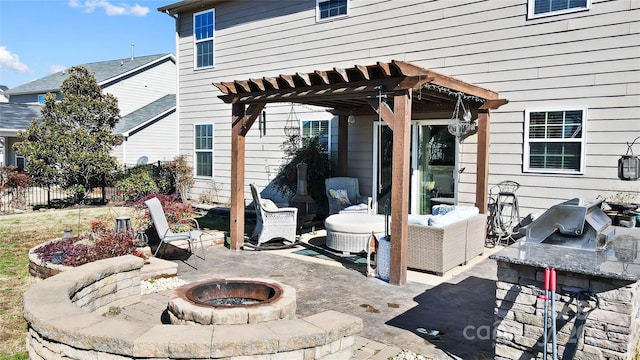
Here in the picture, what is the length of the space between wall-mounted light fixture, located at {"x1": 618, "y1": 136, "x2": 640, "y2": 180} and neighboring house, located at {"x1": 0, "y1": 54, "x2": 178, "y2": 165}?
16.1 m

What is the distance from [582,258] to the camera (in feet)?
11.0

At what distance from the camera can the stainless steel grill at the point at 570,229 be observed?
3.73 m

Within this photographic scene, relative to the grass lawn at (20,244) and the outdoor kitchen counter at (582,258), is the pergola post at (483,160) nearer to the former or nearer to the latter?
the outdoor kitchen counter at (582,258)

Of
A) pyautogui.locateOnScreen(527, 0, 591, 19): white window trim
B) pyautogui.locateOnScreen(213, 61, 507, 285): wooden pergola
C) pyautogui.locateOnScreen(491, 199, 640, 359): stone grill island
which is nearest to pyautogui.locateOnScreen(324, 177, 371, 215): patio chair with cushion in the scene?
pyautogui.locateOnScreen(213, 61, 507, 285): wooden pergola

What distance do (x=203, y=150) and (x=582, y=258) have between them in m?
10.7

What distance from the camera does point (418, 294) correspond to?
530 centimetres

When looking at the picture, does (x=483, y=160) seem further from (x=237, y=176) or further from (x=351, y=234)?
(x=237, y=176)

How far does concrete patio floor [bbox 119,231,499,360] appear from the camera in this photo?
3.93 meters

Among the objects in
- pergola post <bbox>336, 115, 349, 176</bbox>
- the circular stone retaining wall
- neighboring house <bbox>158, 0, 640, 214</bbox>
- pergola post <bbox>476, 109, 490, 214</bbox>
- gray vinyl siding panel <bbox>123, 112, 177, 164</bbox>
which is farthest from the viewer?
gray vinyl siding panel <bbox>123, 112, 177, 164</bbox>

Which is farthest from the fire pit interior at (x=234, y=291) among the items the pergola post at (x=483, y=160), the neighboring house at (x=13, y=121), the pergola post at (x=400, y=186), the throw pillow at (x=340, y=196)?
the neighboring house at (x=13, y=121)

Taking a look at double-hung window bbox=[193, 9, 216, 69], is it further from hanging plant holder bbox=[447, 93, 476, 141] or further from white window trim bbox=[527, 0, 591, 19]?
white window trim bbox=[527, 0, 591, 19]

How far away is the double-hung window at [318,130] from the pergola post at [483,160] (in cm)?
359

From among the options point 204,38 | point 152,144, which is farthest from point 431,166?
point 152,144

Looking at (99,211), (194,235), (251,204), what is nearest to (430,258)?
(194,235)
